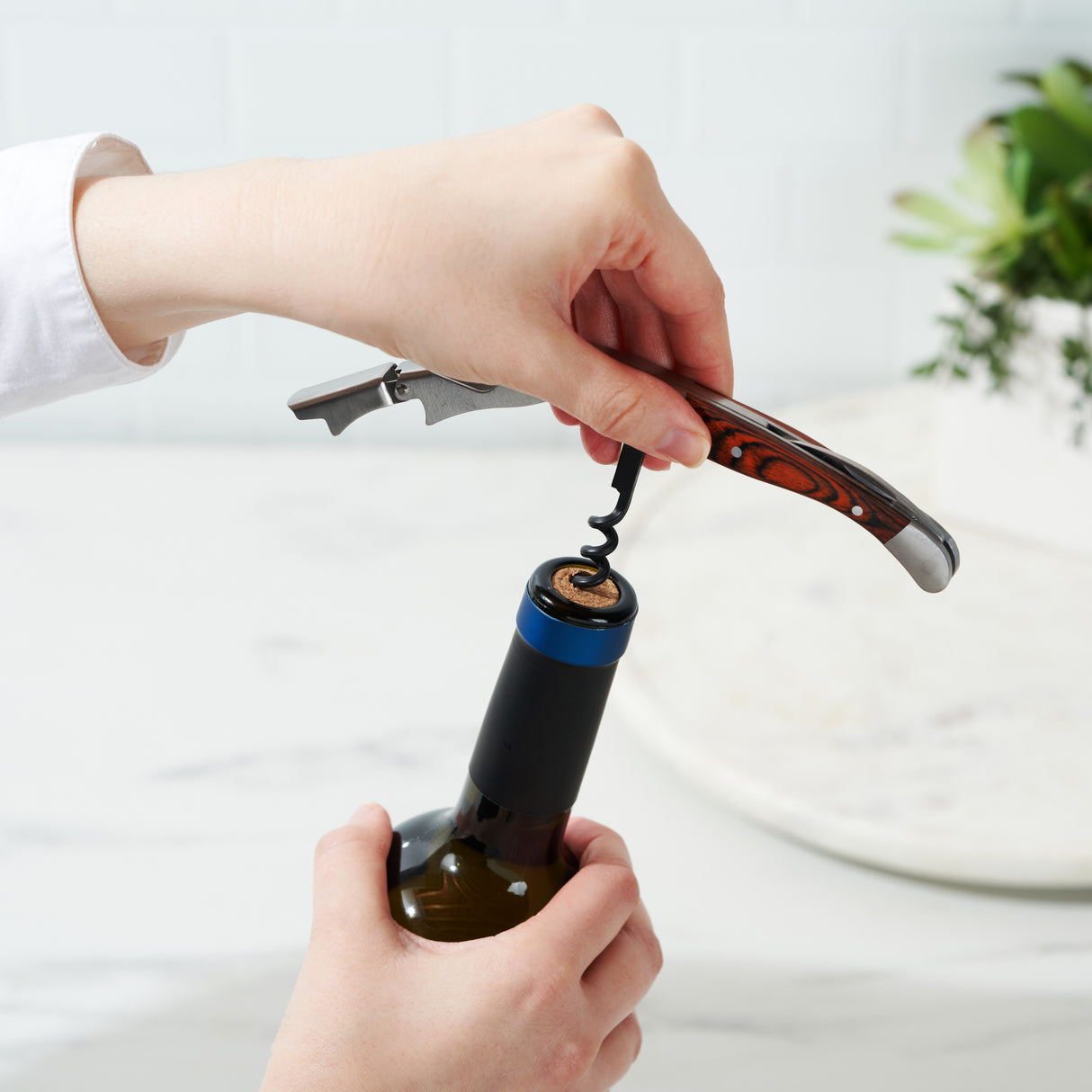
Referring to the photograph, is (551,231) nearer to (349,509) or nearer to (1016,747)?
(1016,747)

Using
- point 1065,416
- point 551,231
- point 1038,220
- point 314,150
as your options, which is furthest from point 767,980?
point 314,150

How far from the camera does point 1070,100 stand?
1.01 meters

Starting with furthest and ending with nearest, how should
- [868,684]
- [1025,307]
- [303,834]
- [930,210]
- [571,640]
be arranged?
1. [930,210]
2. [1025,307]
3. [868,684]
4. [303,834]
5. [571,640]

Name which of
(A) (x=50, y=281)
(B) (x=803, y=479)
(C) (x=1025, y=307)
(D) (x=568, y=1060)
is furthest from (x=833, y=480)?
(C) (x=1025, y=307)

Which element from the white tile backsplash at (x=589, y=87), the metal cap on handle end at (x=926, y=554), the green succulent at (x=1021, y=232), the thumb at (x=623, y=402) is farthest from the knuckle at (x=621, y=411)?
the white tile backsplash at (x=589, y=87)

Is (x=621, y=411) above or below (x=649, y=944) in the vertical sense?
above

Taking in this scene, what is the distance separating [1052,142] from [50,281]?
0.89 metres

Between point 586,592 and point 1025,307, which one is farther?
point 1025,307

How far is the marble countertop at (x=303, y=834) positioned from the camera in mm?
594

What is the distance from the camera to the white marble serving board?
26.7 inches

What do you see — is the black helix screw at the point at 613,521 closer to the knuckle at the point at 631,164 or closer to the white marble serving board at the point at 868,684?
the knuckle at the point at 631,164

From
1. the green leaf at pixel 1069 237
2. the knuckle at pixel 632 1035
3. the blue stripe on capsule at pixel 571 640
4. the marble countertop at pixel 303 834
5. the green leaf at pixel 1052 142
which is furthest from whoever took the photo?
the green leaf at pixel 1052 142

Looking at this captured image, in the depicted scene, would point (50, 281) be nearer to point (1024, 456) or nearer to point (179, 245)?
point (179, 245)

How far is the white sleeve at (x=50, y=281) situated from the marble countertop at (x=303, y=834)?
306mm
